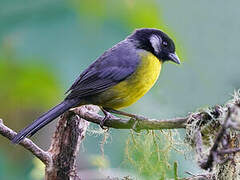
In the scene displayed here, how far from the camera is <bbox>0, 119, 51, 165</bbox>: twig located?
3.10 metres

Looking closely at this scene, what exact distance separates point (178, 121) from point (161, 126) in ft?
0.43

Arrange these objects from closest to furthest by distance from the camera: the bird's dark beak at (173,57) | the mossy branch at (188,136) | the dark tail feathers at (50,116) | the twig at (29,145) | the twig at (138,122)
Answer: the mossy branch at (188,136)
the twig at (138,122)
the twig at (29,145)
the dark tail feathers at (50,116)
the bird's dark beak at (173,57)

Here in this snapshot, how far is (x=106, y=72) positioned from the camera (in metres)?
4.08

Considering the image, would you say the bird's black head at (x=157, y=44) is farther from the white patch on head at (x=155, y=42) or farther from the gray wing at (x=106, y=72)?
the gray wing at (x=106, y=72)

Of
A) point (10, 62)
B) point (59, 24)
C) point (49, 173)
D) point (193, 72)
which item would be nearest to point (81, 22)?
point (59, 24)

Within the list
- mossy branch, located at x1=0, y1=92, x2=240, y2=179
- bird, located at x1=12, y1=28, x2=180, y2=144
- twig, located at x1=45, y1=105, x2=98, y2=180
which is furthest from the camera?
bird, located at x1=12, y1=28, x2=180, y2=144

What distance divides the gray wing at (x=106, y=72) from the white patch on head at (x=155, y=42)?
0.75 feet

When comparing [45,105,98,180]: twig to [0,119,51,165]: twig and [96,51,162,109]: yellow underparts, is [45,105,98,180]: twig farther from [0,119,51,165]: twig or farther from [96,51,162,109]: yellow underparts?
[96,51,162,109]: yellow underparts

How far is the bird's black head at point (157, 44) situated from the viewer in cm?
438

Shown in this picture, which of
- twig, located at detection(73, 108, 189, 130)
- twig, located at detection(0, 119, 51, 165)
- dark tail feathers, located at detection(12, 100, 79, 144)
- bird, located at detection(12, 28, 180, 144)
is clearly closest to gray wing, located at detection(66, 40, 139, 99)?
bird, located at detection(12, 28, 180, 144)

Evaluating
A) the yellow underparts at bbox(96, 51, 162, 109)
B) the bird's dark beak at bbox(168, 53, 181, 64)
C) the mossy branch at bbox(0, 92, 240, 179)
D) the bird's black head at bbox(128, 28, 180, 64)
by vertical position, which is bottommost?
the mossy branch at bbox(0, 92, 240, 179)

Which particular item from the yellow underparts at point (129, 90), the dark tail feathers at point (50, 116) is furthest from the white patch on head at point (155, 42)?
the dark tail feathers at point (50, 116)

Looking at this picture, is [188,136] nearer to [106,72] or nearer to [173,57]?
[106,72]

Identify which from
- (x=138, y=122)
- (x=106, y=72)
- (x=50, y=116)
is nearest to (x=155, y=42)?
(x=106, y=72)
